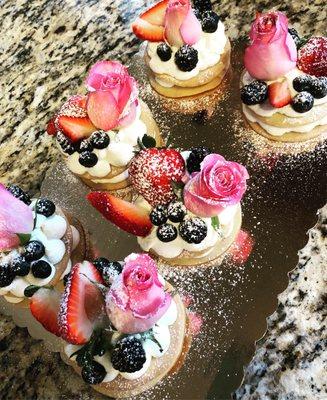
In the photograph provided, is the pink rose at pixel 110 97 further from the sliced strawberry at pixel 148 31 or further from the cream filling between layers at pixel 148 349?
the cream filling between layers at pixel 148 349

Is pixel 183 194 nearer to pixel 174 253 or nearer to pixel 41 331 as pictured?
pixel 174 253

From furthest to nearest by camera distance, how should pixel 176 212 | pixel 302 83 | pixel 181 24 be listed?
pixel 181 24, pixel 302 83, pixel 176 212

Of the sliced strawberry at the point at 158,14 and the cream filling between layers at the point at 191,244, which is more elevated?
the sliced strawberry at the point at 158,14

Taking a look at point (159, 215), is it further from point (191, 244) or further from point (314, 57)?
point (314, 57)

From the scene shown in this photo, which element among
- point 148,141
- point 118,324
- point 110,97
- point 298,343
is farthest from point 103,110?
point 298,343

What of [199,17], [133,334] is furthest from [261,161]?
[133,334]

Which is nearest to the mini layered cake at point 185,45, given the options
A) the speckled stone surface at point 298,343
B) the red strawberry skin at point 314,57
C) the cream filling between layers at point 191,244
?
the red strawberry skin at point 314,57

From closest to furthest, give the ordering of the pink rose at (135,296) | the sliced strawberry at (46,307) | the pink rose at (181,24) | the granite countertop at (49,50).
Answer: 1. the pink rose at (135,296)
2. the sliced strawberry at (46,307)
3. the pink rose at (181,24)
4. the granite countertop at (49,50)
